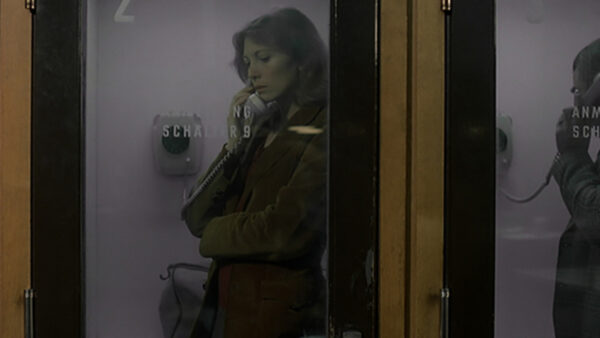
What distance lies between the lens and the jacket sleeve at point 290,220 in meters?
1.57

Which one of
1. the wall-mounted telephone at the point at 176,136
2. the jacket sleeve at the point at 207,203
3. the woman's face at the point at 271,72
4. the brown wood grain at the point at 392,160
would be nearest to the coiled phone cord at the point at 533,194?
the brown wood grain at the point at 392,160

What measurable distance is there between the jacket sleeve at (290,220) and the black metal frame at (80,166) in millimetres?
48

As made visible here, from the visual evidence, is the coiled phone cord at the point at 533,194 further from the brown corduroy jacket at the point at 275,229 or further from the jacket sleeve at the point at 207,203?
the jacket sleeve at the point at 207,203

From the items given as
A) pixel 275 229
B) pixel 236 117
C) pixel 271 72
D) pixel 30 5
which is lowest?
pixel 275 229

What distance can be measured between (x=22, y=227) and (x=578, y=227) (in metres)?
1.67

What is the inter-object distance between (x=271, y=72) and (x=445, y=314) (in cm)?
89

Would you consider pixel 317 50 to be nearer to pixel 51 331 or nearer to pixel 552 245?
pixel 552 245

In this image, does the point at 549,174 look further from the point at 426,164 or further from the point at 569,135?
the point at 426,164

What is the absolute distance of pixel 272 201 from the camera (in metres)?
1.57

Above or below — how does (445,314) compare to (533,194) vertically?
below

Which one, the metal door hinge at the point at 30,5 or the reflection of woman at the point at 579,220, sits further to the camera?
the reflection of woman at the point at 579,220

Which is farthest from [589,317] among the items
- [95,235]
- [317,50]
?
[95,235]

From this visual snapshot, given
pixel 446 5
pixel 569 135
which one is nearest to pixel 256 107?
pixel 446 5

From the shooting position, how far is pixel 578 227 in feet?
5.37
